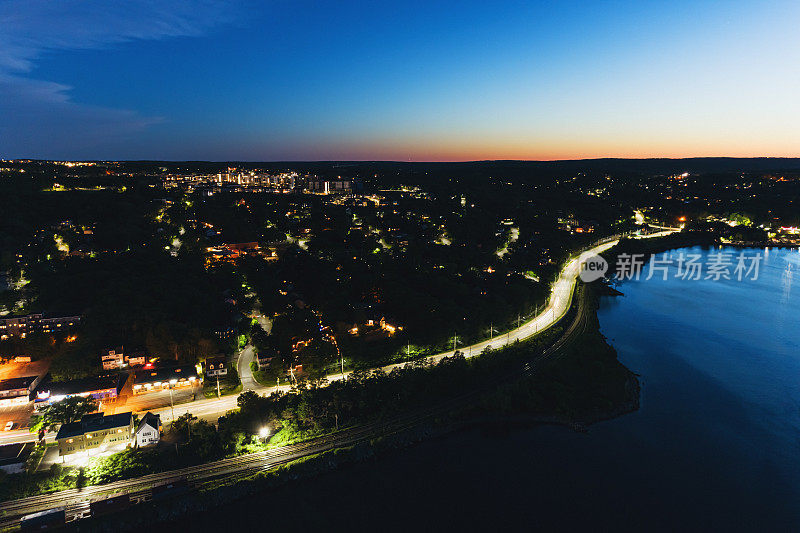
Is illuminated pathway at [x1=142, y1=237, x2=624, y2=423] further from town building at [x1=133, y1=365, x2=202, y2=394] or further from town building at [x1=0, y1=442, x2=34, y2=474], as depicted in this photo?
town building at [x1=0, y1=442, x2=34, y2=474]

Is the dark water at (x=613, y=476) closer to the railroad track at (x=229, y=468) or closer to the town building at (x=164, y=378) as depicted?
the railroad track at (x=229, y=468)

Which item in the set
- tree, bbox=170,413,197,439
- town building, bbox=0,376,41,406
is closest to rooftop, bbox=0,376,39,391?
town building, bbox=0,376,41,406

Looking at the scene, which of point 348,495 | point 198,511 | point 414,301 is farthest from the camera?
point 414,301

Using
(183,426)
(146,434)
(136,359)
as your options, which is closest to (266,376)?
(183,426)

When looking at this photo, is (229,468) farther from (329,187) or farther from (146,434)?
(329,187)

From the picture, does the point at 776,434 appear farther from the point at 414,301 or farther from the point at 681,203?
the point at 681,203

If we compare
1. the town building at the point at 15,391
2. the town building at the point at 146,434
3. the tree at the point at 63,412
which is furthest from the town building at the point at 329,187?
the town building at the point at 146,434

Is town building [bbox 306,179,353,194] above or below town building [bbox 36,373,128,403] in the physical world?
above

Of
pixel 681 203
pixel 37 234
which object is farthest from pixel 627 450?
pixel 681 203
